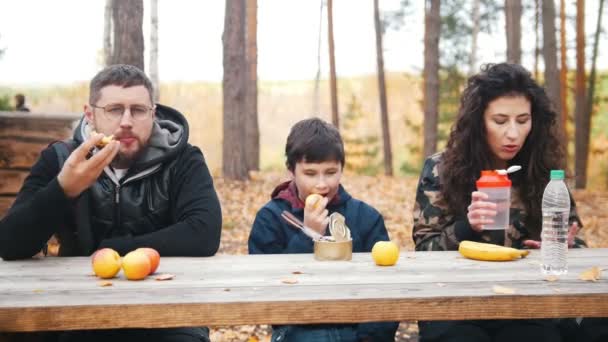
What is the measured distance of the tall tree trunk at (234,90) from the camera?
12.6 m

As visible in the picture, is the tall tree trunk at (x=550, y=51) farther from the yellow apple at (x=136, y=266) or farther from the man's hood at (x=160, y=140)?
the yellow apple at (x=136, y=266)

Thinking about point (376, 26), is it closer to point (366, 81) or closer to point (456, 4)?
point (456, 4)

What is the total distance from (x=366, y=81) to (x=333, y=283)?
2894 cm

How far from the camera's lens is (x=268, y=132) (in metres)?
32.4

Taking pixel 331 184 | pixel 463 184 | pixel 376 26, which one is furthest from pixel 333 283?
pixel 376 26

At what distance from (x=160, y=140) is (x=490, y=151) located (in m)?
1.66

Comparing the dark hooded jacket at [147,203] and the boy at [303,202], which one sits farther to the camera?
the boy at [303,202]

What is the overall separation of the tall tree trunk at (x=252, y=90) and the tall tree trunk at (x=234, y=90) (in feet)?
9.99

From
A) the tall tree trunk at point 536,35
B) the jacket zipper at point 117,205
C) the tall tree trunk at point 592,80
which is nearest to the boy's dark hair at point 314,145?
the jacket zipper at point 117,205

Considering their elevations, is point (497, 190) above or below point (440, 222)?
above

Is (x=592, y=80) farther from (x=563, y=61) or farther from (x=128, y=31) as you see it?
(x=128, y=31)

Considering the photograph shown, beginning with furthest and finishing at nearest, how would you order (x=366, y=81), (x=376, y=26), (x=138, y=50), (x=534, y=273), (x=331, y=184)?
1. (x=366, y=81)
2. (x=376, y=26)
3. (x=138, y=50)
4. (x=331, y=184)
5. (x=534, y=273)

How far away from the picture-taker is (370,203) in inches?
483

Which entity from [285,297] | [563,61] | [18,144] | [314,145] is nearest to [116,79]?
[314,145]
